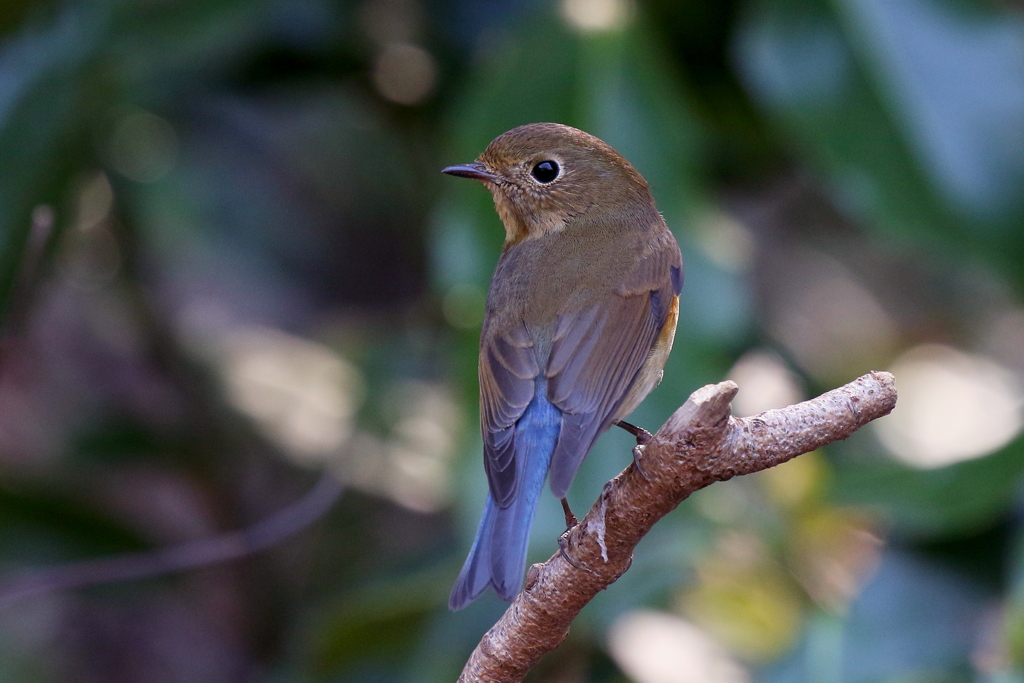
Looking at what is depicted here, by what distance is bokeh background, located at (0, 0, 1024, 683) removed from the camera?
287 cm

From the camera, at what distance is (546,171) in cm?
222

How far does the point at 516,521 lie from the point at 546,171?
790 millimetres

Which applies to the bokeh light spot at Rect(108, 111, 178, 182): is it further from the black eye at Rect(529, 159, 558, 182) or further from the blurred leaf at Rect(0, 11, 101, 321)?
the black eye at Rect(529, 159, 558, 182)

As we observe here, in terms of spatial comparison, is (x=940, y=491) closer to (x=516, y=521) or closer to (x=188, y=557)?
(x=516, y=521)

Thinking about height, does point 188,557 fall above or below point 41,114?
below

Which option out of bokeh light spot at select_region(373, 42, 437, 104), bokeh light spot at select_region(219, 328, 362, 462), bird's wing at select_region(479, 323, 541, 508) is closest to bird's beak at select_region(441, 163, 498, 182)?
bird's wing at select_region(479, 323, 541, 508)

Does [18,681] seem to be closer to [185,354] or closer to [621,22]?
[185,354]

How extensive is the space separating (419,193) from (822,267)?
1.84 metres

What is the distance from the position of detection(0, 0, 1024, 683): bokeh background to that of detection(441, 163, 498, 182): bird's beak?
634 mm

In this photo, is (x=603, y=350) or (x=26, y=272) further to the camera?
(x=26, y=272)

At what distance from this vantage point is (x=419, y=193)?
4043mm

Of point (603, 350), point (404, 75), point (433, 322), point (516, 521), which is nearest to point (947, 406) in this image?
point (433, 322)

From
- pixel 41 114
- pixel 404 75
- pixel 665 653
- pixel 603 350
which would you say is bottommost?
pixel 665 653

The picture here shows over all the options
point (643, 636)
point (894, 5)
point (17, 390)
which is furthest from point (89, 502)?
point (894, 5)
